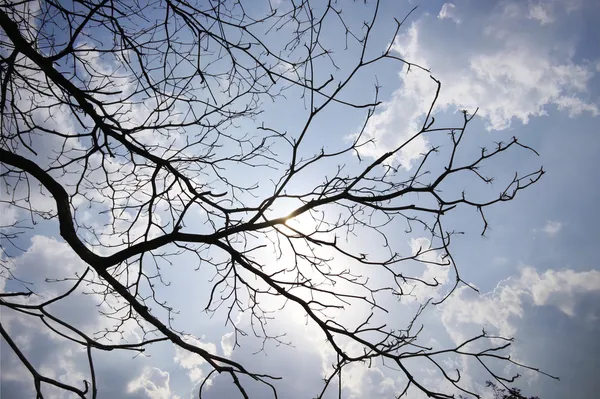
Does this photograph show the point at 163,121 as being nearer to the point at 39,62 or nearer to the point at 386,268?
the point at 39,62

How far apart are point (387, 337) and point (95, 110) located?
261 cm

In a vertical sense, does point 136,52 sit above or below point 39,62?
above

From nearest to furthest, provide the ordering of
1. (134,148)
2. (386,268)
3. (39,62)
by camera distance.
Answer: (39,62) < (386,268) < (134,148)

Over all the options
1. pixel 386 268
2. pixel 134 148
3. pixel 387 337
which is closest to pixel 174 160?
pixel 134 148

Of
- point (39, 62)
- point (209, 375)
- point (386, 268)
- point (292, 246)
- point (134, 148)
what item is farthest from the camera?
point (292, 246)

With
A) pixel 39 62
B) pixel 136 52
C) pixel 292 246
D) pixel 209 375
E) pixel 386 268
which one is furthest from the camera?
pixel 292 246

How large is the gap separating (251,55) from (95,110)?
3.92 ft

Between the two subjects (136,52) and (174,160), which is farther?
(174,160)

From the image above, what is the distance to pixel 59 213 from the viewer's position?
2.57 m

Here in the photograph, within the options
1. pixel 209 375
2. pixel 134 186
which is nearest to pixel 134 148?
pixel 134 186

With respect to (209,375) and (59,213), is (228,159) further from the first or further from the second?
(209,375)

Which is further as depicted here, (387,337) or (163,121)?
(163,121)

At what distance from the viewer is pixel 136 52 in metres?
2.53

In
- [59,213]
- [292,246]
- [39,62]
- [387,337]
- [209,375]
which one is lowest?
[209,375]
